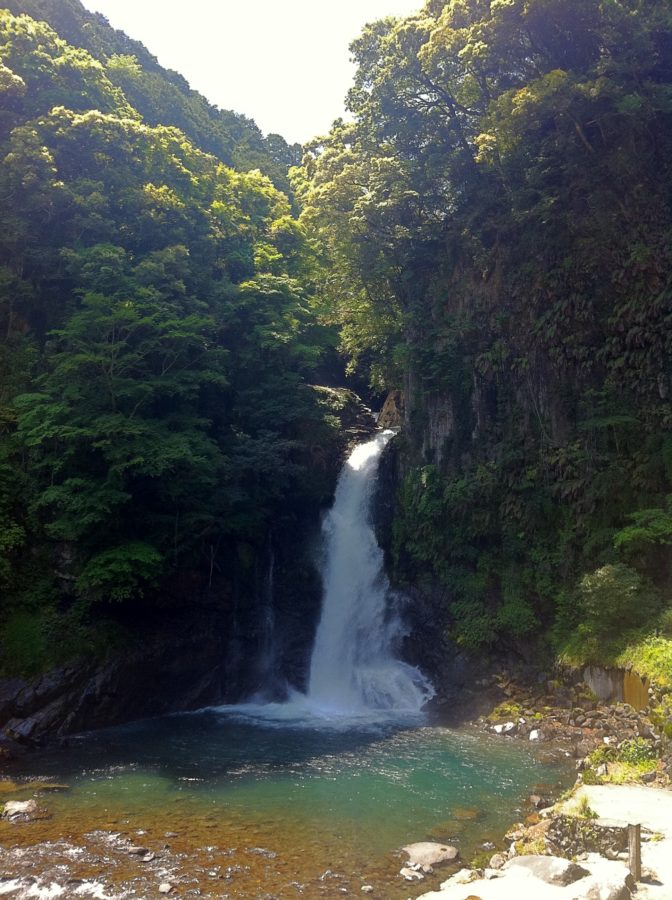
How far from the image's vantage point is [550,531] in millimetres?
19859

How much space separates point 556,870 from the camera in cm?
761

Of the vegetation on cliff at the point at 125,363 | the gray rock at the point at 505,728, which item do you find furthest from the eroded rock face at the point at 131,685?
the gray rock at the point at 505,728

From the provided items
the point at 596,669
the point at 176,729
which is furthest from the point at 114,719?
the point at 596,669

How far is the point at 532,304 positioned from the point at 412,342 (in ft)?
16.8

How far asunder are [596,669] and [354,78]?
24.1 m

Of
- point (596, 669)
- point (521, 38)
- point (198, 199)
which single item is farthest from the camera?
point (198, 199)

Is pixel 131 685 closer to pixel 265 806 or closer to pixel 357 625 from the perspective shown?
pixel 357 625

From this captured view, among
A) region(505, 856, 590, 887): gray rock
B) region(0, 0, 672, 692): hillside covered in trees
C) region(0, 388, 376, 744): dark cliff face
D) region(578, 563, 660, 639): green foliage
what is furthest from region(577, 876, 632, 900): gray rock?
region(0, 388, 376, 744): dark cliff face

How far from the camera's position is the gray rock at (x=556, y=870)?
749 cm

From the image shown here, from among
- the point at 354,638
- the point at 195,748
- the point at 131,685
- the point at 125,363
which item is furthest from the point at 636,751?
the point at 125,363

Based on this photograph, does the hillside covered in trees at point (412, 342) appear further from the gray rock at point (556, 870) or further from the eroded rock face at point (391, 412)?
the gray rock at point (556, 870)

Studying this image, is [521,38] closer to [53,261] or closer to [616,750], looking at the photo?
[53,261]

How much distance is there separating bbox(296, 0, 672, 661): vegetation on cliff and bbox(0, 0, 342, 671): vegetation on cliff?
5518mm

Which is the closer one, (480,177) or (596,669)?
(596,669)
